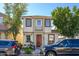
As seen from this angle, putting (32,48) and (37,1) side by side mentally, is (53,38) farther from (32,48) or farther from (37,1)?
(37,1)

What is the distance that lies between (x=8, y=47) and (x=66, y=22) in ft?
14.4

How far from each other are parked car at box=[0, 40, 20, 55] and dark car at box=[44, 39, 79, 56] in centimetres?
210

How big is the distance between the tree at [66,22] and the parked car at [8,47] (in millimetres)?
3419

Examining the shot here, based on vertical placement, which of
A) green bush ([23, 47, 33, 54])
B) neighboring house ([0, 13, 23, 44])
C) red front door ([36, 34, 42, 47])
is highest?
neighboring house ([0, 13, 23, 44])

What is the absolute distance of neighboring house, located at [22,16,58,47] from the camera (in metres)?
21.8

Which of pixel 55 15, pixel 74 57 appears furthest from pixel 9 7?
pixel 74 57

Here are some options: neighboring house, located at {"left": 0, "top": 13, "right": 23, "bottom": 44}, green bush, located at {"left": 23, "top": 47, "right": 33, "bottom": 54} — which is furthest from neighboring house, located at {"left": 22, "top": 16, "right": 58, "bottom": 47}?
green bush, located at {"left": 23, "top": 47, "right": 33, "bottom": 54}

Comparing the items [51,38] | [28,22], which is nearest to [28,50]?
[51,38]

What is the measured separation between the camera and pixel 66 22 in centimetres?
2044

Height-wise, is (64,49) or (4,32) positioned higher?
(4,32)

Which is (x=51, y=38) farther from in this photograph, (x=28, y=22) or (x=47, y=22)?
(x=28, y=22)

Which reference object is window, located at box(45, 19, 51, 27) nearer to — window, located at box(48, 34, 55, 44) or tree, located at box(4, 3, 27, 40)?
window, located at box(48, 34, 55, 44)

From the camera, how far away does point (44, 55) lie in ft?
61.9

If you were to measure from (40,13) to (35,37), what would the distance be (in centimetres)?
189
